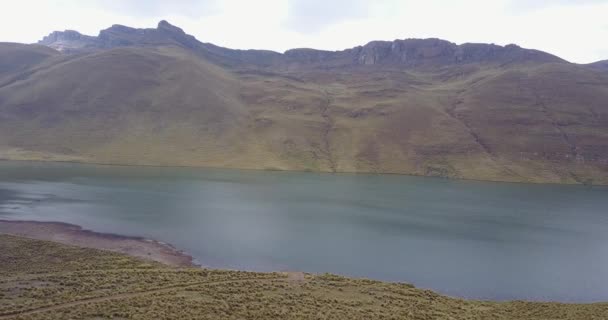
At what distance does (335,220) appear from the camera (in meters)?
73.0

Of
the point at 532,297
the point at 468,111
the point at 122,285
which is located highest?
the point at 468,111

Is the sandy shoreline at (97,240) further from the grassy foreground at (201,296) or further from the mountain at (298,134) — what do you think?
the mountain at (298,134)

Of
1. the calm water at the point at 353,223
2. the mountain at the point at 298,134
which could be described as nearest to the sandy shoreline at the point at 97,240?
the calm water at the point at 353,223

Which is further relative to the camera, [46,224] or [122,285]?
[46,224]

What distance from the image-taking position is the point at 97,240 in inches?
2063

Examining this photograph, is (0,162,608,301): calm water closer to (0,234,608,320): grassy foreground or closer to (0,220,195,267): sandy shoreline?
(0,220,195,267): sandy shoreline

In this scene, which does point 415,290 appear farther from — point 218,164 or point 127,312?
point 218,164

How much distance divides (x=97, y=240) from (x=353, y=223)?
37.2 metres

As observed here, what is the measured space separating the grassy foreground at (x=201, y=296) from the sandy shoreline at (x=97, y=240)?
4.85 metres

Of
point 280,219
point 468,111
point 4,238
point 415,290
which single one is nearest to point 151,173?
point 280,219

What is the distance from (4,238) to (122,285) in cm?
2275

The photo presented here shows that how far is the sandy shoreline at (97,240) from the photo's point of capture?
47.7m

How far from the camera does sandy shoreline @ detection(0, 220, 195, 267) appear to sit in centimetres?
4766

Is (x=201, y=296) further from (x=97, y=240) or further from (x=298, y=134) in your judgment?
(x=298, y=134)
